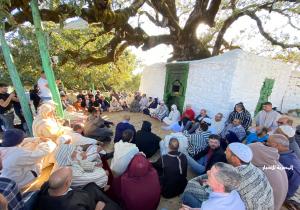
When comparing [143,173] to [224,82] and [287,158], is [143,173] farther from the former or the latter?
[224,82]

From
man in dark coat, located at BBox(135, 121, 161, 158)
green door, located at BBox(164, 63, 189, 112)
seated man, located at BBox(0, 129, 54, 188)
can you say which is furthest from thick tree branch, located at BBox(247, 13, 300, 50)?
seated man, located at BBox(0, 129, 54, 188)

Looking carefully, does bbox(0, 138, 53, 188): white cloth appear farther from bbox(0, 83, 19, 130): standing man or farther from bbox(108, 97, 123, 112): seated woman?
bbox(108, 97, 123, 112): seated woman

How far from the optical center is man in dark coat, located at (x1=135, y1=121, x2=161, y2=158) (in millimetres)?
5011

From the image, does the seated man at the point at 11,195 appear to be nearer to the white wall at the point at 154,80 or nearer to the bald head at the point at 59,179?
the bald head at the point at 59,179

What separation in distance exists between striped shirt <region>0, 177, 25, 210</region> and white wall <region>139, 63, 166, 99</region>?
9548mm

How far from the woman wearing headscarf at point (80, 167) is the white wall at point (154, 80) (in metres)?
8.31

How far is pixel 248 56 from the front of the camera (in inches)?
309

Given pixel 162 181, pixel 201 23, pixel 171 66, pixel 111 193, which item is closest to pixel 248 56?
pixel 201 23

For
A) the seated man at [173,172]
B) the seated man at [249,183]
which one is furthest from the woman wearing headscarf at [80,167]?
the seated man at [249,183]

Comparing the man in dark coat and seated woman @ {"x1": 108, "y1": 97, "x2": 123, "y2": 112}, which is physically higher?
the man in dark coat

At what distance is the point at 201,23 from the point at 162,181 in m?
7.62

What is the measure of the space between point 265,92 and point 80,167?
8938 mm

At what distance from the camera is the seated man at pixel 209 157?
368cm

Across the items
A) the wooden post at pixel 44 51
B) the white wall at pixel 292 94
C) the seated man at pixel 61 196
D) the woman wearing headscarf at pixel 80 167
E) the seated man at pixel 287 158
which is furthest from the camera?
the white wall at pixel 292 94
